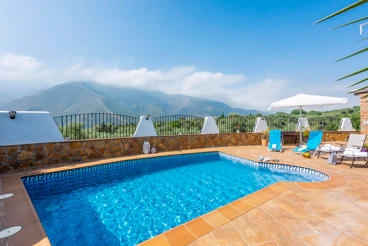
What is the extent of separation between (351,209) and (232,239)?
243 cm

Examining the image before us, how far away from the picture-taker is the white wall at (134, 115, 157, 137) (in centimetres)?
850

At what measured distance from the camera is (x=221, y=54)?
18875 millimetres

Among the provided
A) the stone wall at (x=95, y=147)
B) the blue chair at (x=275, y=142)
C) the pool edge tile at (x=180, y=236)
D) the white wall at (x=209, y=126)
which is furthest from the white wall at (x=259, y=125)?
the pool edge tile at (x=180, y=236)

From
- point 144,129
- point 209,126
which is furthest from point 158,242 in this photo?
point 209,126

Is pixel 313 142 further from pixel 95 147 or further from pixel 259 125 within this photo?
pixel 95 147

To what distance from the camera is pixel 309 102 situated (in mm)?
7754

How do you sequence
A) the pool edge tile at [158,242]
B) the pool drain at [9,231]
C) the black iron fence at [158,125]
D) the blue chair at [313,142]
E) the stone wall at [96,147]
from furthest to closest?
the black iron fence at [158,125], the blue chair at [313,142], the stone wall at [96,147], the pool drain at [9,231], the pool edge tile at [158,242]

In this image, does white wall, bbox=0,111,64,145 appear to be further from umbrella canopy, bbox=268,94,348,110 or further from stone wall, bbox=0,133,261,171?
umbrella canopy, bbox=268,94,348,110

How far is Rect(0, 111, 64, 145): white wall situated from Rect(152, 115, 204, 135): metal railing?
4.43 m

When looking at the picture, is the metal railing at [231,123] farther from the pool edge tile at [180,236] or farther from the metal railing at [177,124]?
the pool edge tile at [180,236]

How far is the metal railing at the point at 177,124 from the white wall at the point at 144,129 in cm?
52

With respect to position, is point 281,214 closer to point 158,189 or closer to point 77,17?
point 158,189

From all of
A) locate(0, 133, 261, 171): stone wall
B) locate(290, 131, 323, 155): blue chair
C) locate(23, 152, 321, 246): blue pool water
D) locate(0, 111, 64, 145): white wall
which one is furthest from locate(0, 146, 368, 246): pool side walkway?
locate(290, 131, 323, 155): blue chair

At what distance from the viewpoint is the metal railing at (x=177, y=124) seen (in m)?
9.72
